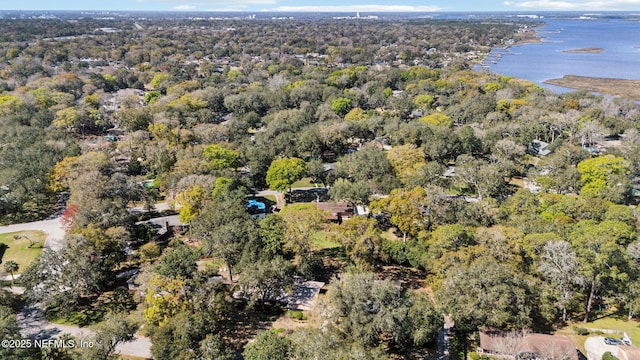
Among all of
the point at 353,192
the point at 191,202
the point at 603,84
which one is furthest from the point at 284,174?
the point at 603,84

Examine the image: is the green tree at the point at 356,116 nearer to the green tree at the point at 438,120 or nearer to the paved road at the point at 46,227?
the green tree at the point at 438,120

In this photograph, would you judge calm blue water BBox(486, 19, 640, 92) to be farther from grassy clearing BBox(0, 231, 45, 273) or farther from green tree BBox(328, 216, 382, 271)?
grassy clearing BBox(0, 231, 45, 273)

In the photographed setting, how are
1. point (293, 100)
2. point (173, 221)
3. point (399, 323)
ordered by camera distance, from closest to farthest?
1. point (399, 323)
2. point (173, 221)
3. point (293, 100)

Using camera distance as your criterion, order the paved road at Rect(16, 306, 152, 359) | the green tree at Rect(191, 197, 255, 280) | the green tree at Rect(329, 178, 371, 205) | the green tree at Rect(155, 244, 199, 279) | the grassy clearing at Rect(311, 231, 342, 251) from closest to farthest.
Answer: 1. the paved road at Rect(16, 306, 152, 359)
2. the green tree at Rect(155, 244, 199, 279)
3. the green tree at Rect(191, 197, 255, 280)
4. the grassy clearing at Rect(311, 231, 342, 251)
5. the green tree at Rect(329, 178, 371, 205)

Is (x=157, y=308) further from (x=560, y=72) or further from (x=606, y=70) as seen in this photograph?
(x=606, y=70)

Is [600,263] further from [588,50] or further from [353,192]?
[588,50]

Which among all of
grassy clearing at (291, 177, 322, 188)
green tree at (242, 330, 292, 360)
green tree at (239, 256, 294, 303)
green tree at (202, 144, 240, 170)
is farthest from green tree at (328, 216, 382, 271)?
green tree at (202, 144, 240, 170)

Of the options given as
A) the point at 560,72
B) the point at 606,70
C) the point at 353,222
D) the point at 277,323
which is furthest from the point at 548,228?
the point at 606,70
